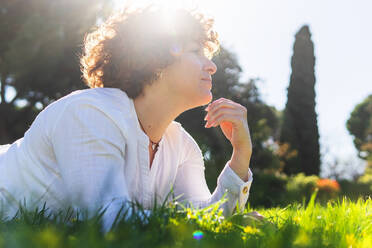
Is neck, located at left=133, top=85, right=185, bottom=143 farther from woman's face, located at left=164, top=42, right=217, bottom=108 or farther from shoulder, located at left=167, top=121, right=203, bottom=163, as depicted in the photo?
shoulder, located at left=167, top=121, right=203, bottom=163

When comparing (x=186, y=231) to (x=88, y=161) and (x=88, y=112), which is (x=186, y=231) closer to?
(x=88, y=161)

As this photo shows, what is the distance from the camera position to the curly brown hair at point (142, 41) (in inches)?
108

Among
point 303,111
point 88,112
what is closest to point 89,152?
point 88,112

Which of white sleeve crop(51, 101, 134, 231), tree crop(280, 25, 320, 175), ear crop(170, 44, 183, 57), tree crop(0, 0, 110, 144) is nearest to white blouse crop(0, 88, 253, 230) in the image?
white sleeve crop(51, 101, 134, 231)

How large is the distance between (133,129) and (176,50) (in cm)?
71

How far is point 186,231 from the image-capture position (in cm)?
141

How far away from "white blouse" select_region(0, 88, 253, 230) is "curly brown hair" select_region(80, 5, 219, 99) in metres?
0.33

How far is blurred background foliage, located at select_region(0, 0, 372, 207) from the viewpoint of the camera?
15.0 meters

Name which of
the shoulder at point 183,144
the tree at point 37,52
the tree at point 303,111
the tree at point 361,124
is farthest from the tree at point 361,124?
the shoulder at point 183,144

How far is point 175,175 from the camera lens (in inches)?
118

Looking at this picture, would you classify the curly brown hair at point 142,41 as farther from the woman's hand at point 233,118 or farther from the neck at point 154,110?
the woman's hand at point 233,118

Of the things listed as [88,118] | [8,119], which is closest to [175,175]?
[88,118]

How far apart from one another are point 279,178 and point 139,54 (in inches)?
492

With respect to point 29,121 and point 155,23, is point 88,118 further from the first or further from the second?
point 29,121
